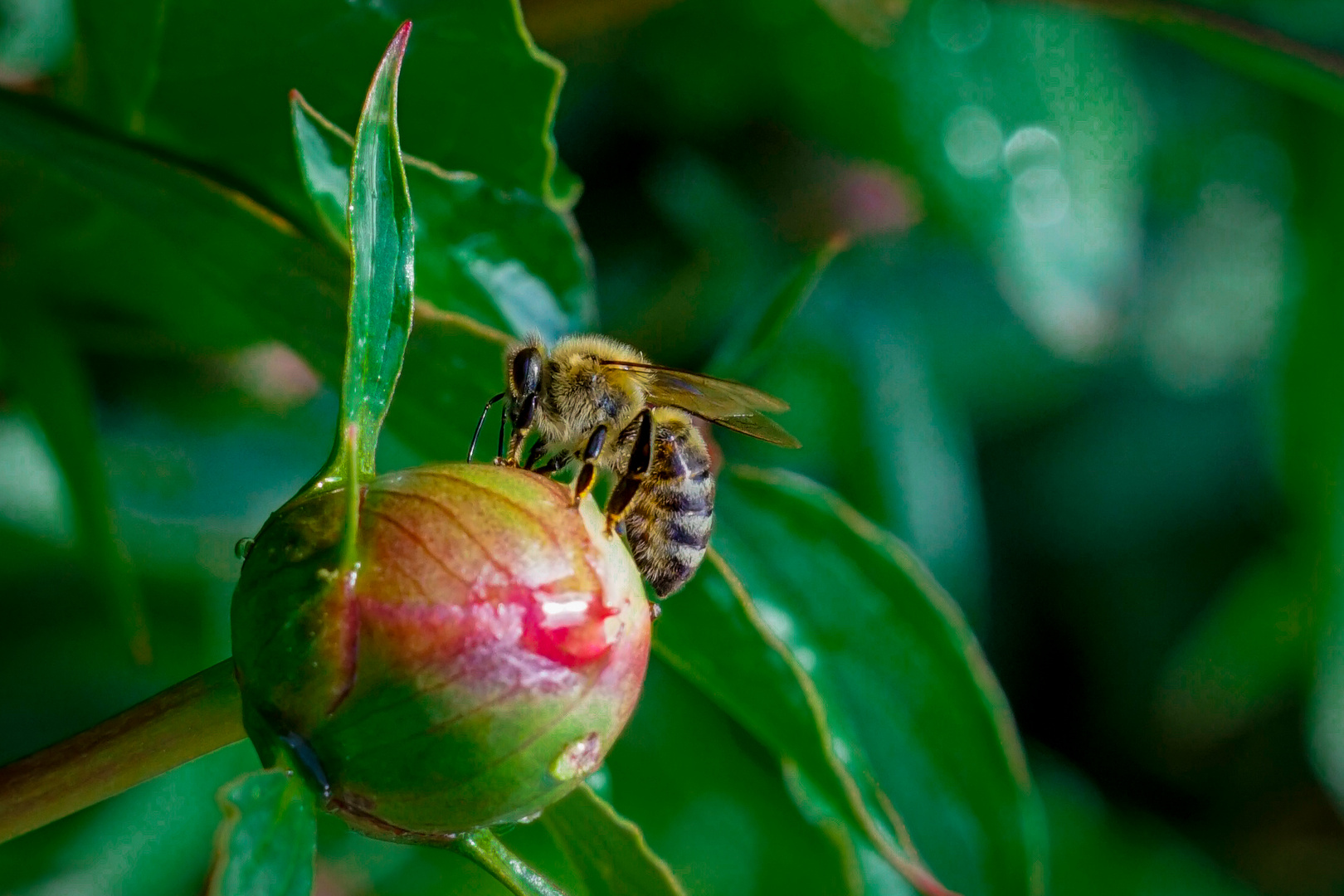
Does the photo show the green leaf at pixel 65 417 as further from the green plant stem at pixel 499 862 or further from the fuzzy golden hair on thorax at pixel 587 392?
the green plant stem at pixel 499 862

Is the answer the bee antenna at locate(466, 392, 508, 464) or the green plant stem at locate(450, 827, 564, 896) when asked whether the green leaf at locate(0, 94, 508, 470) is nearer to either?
the bee antenna at locate(466, 392, 508, 464)

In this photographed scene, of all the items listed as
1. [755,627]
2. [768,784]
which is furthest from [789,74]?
[755,627]

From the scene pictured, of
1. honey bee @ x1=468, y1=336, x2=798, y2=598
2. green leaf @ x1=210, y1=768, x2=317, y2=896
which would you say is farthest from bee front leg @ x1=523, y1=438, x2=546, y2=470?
green leaf @ x1=210, y1=768, x2=317, y2=896

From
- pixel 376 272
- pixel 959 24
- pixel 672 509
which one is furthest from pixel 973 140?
pixel 376 272

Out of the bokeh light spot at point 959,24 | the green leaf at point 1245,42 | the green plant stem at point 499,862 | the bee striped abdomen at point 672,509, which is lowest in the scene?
the green plant stem at point 499,862

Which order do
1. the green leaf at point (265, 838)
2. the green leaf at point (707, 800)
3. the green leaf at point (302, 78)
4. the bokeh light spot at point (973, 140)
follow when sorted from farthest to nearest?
the bokeh light spot at point (973, 140) < the green leaf at point (707, 800) < the green leaf at point (302, 78) < the green leaf at point (265, 838)

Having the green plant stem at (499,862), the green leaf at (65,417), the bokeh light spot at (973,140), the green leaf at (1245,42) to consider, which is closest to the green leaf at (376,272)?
the green plant stem at (499,862)
